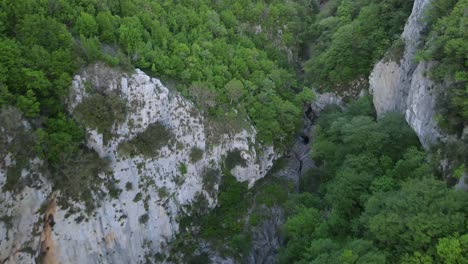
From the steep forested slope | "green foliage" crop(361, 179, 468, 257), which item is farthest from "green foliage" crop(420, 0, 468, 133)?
the steep forested slope

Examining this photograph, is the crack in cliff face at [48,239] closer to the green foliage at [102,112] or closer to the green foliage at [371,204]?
the green foliage at [102,112]

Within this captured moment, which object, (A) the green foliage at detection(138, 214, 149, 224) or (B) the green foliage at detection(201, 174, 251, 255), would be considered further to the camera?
(B) the green foliage at detection(201, 174, 251, 255)

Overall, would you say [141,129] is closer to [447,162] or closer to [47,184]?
[47,184]

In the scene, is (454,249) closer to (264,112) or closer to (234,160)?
(234,160)

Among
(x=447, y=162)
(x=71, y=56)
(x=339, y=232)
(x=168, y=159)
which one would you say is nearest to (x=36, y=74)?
(x=71, y=56)

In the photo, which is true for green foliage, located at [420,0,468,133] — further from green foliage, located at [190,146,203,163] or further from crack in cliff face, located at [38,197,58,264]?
crack in cliff face, located at [38,197,58,264]

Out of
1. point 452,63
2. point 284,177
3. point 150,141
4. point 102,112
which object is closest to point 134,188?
point 150,141
